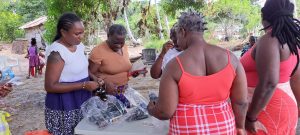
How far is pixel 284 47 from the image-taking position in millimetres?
1868

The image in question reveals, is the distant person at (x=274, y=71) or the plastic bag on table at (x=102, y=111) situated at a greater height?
the distant person at (x=274, y=71)

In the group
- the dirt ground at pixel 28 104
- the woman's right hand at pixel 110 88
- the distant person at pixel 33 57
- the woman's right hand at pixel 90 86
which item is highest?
the woman's right hand at pixel 90 86

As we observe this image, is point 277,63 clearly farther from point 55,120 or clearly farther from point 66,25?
point 55,120

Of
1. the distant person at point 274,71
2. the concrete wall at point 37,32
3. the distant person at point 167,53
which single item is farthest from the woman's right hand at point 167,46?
the concrete wall at point 37,32

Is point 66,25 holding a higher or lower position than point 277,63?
higher

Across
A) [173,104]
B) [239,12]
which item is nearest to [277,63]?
[173,104]

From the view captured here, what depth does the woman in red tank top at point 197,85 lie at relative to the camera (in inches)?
63.0

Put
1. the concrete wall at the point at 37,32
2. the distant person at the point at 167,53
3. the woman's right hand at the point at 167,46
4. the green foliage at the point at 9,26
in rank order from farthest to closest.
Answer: the concrete wall at the point at 37,32
the green foliage at the point at 9,26
the woman's right hand at the point at 167,46
the distant person at the point at 167,53

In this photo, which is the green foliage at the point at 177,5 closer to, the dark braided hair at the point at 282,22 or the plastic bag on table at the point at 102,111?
the plastic bag on table at the point at 102,111

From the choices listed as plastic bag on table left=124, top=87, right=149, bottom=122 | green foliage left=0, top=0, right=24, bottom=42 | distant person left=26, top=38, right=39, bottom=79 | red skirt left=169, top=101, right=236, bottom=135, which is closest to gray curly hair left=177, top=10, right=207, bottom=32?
red skirt left=169, top=101, right=236, bottom=135

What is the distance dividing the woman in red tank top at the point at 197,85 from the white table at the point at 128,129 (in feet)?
1.08

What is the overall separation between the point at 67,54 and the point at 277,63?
132 centimetres

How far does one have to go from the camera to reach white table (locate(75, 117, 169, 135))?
203 cm

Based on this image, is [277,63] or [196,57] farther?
[277,63]
